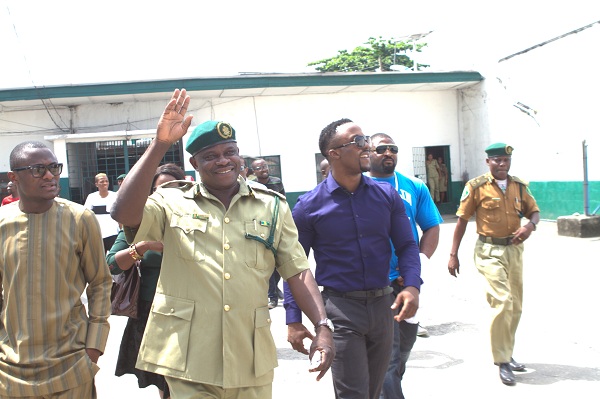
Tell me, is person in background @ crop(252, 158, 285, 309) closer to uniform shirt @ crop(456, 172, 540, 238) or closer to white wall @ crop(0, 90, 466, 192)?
uniform shirt @ crop(456, 172, 540, 238)

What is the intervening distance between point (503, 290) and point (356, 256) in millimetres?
2294

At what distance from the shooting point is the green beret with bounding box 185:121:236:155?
8.80 feet

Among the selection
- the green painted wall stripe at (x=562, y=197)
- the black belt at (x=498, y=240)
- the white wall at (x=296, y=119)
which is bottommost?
the green painted wall stripe at (x=562, y=197)

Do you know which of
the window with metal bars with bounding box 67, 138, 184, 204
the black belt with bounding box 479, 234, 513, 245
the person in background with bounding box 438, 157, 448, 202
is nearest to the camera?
the black belt with bounding box 479, 234, 513, 245

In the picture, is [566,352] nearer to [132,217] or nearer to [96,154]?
[132,217]

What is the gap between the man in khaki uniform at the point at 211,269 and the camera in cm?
250

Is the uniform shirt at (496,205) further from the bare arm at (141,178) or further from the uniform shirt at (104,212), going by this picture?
the uniform shirt at (104,212)

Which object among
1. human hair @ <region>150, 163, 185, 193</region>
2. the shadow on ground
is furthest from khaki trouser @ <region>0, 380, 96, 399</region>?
the shadow on ground

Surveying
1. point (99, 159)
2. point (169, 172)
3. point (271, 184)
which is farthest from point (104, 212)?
point (99, 159)

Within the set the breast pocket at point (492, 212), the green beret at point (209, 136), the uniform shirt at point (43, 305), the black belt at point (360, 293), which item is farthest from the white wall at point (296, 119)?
the green beret at point (209, 136)

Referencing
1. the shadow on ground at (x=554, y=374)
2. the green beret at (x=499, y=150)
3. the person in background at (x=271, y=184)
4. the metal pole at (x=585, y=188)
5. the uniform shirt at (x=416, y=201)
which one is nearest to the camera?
the uniform shirt at (x=416, y=201)

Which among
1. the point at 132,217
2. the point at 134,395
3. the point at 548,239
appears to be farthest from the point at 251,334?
the point at 548,239

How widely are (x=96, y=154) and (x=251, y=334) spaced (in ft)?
56.1

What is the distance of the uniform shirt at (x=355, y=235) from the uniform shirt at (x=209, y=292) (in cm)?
86
